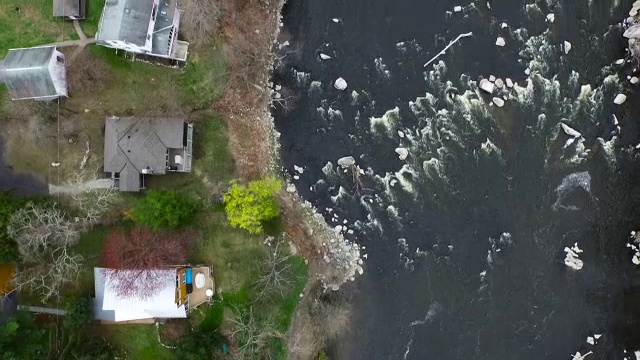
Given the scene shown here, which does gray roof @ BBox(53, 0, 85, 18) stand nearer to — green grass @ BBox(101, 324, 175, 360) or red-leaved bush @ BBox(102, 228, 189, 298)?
red-leaved bush @ BBox(102, 228, 189, 298)

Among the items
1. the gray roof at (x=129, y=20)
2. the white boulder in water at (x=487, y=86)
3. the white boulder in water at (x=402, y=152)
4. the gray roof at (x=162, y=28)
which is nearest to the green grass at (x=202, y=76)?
the gray roof at (x=162, y=28)

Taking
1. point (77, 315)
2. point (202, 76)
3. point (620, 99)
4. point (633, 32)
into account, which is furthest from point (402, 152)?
point (77, 315)

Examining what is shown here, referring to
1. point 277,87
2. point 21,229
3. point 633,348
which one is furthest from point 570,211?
point 21,229

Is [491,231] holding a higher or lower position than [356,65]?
lower

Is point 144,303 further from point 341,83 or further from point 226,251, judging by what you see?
point 341,83

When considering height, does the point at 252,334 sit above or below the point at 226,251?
below

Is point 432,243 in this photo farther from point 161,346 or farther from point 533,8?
point 161,346

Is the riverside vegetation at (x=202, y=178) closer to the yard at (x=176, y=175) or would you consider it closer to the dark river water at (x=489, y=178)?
the yard at (x=176, y=175)
